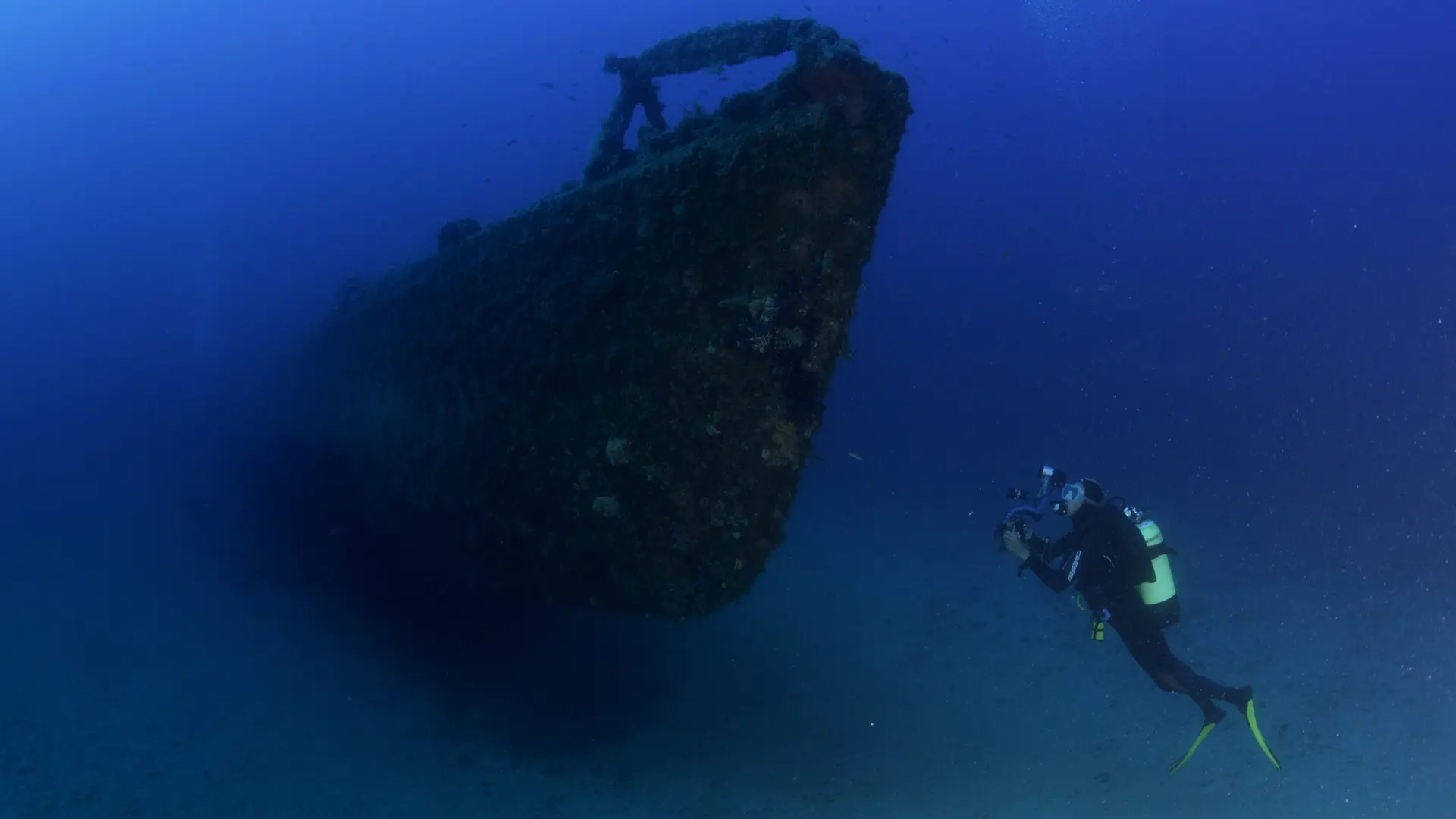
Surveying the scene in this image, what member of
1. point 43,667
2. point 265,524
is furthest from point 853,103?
point 43,667

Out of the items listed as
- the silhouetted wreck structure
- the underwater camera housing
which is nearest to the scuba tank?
the underwater camera housing

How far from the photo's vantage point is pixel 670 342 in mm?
4652

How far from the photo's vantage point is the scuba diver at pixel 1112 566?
7625 millimetres

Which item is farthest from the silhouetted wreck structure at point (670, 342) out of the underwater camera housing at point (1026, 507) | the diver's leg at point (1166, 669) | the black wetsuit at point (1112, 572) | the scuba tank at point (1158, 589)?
the diver's leg at point (1166, 669)

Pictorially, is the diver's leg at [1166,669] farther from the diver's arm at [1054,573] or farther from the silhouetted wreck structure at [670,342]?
the silhouetted wreck structure at [670,342]

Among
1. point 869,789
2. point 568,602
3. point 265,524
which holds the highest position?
point 568,602

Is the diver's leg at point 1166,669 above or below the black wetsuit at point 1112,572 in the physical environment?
below

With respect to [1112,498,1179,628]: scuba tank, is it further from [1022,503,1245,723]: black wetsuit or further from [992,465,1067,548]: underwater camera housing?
[992,465,1067,548]: underwater camera housing

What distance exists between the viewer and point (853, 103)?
4.18m

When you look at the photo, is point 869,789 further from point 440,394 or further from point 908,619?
point 440,394

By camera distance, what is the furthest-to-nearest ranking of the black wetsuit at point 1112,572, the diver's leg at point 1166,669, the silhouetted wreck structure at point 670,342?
the diver's leg at point 1166,669, the black wetsuit at point 1112,572, the silhouetted wreck structure at point 670,342

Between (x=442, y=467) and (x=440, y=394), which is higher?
(x=440, y=394)

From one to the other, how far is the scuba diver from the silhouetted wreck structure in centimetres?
408

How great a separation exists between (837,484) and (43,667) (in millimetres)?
15328
